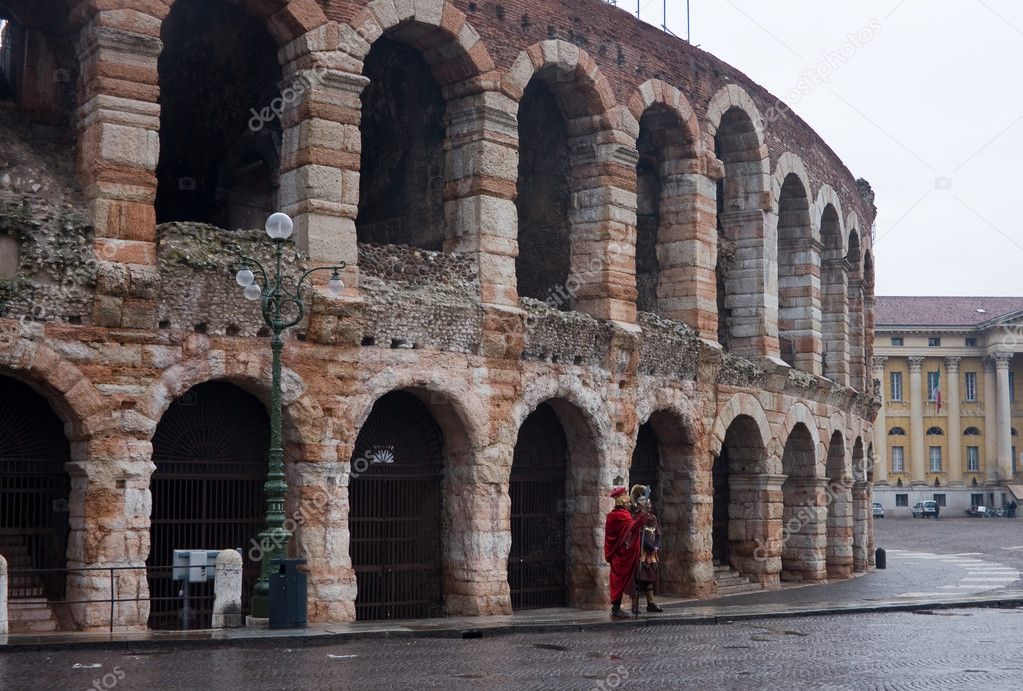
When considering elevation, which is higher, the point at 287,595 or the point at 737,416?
the point at 737,416

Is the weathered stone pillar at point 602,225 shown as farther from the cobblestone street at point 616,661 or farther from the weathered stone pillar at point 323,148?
the cobblestone street at point 616,661

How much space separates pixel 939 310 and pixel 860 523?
56666 millimetres

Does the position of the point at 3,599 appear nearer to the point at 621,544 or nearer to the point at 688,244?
the point at 621,544

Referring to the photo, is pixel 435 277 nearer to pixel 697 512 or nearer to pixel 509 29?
pixel 509 29

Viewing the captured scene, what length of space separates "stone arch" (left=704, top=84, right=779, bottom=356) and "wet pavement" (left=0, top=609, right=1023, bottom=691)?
10.5m

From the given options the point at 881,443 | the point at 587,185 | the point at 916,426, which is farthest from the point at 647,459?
the point at 916,426

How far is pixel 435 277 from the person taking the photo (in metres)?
19.3

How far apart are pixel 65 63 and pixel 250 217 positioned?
664 cm

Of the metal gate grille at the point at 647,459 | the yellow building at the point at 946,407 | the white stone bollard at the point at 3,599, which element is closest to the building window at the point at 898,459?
the yellow building at the point at 946,407

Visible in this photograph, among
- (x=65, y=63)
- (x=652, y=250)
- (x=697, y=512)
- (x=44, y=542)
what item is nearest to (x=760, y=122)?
(x=652, y=250)

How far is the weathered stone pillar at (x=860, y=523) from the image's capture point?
109 feet

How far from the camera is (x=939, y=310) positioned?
87.3 m

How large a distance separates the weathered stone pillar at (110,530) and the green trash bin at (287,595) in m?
1.52

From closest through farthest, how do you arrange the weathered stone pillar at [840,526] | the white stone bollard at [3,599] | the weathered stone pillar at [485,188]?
the white stone bollard at [3,599], the weathered stone pillar at [485,188], the weathered stone pillar at [840,526]
